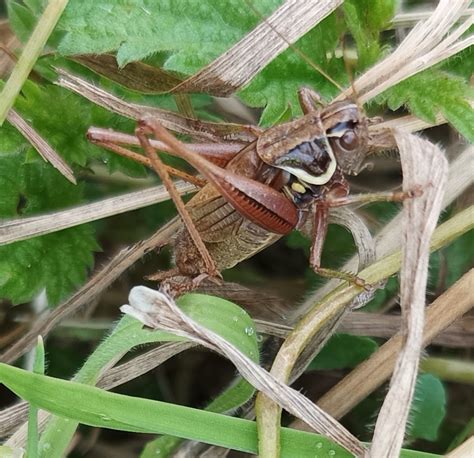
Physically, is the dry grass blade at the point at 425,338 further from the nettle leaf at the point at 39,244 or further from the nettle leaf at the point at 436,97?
the nettle leaf at the point at 39,244

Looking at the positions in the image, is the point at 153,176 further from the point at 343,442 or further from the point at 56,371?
the point at 343,442

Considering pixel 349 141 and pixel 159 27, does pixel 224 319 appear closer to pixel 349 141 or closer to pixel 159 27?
pixel 349 141

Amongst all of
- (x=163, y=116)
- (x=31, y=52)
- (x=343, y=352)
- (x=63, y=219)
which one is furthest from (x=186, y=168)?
(x=343, y=352)

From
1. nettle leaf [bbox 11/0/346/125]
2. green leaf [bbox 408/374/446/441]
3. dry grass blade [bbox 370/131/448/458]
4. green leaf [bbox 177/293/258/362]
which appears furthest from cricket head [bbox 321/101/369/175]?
green leaf [bbox 408/374/446/441]

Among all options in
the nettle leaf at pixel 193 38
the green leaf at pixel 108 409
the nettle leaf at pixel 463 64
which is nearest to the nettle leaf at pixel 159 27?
the nettle leaf at pixel 193 38

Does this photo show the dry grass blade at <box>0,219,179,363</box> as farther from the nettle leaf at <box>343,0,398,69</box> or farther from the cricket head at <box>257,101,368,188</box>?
the nettle leaf at <box>343,0,398,69</box>

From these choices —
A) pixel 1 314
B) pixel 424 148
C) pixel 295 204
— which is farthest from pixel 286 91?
pixel 1 314
